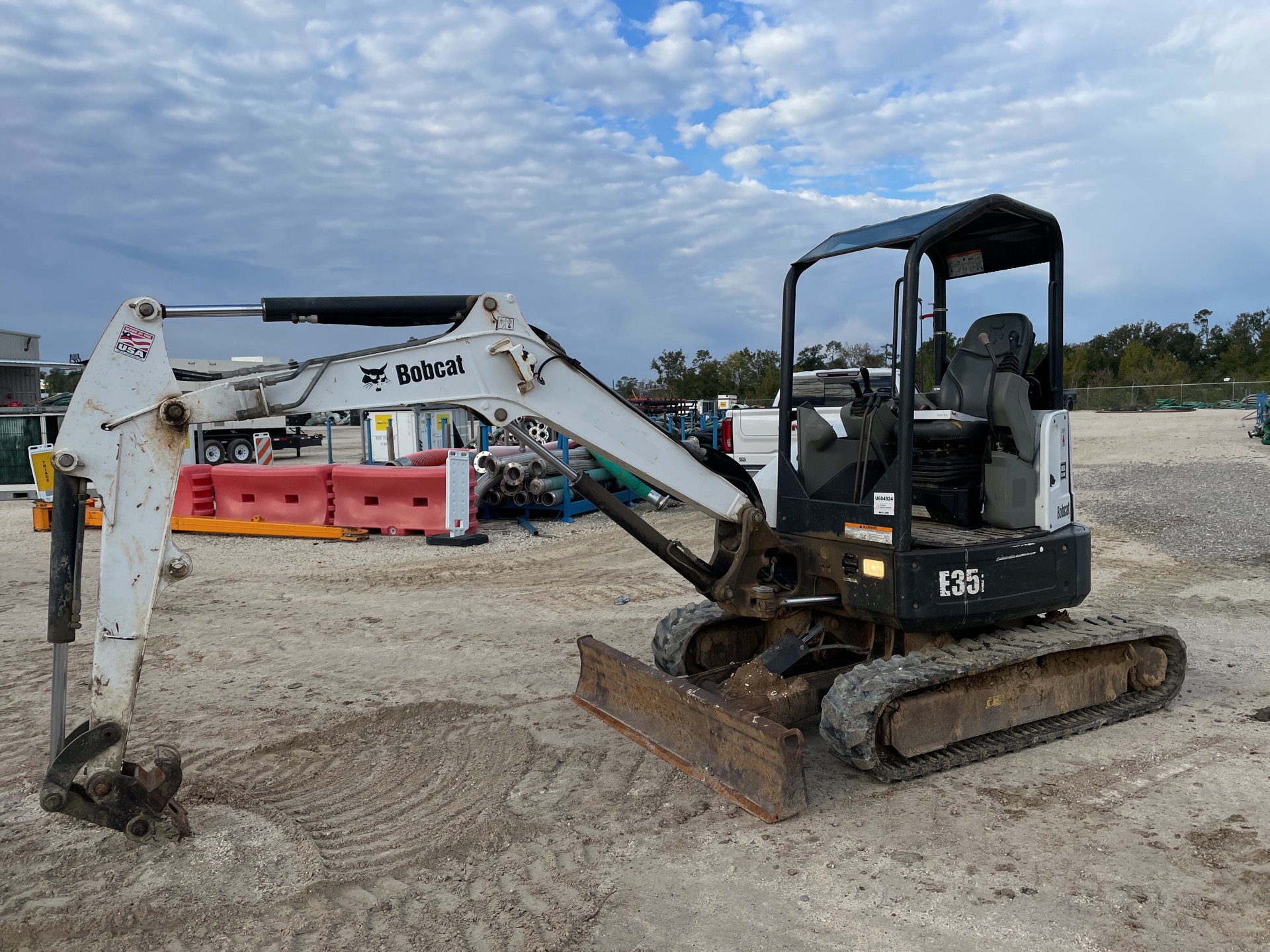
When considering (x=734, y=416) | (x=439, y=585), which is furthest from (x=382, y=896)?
(x=734, y=416)

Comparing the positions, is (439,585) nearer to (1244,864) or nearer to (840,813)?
(840,813)

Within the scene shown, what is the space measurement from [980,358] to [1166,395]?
47.8 m

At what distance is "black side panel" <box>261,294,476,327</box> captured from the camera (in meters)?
4.29

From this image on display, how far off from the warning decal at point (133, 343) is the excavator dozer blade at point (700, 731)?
3.03 metres

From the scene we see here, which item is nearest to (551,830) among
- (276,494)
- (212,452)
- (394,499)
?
(394,499)

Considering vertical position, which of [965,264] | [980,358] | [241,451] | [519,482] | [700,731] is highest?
[965,264]

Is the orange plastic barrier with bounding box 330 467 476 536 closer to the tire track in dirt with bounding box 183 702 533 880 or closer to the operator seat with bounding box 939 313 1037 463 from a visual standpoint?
the tire track in dirt with bounding box 183 702 533 880

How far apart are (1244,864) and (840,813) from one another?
5.55 feet

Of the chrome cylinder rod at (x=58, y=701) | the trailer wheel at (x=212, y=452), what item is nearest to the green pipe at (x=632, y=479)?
the chrome cylinder rod at (x=58, y=701)

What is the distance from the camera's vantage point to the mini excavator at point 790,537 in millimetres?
3922

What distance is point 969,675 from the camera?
500cm

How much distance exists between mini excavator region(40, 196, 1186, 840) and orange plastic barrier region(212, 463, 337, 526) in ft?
27.5

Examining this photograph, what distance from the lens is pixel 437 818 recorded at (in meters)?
4.49

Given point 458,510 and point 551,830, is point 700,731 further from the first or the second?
point 458,510
